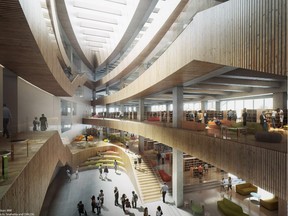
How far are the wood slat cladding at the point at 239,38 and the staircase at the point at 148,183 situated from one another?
33.7 ft

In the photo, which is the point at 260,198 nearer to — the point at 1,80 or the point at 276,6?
the point at 276,6

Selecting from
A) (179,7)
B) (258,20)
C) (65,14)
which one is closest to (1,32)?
(258,20)

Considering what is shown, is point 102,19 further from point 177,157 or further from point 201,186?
point 201,186

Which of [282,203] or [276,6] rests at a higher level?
[276,6]

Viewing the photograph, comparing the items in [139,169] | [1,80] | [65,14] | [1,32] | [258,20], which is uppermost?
[65,14]

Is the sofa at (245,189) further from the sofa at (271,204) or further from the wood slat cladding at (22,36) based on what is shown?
the wood slat cladding at (22,36)

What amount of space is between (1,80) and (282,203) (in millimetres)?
16374

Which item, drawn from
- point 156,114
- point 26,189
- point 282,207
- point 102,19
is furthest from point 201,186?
point 102,19

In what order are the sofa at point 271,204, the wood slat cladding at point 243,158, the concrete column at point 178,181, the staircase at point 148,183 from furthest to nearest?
1. the staircase at point 148,183
2. the concrete column at point 178,181
3. the sofa at point 271,204
4. the wood slat cladding at point 243,158

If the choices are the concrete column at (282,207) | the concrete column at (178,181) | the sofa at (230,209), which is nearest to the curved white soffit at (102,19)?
the concrete column at (178,181)

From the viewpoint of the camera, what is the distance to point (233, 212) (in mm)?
10039

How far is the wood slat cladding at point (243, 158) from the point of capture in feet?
15.9

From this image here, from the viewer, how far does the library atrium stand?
4590 mm

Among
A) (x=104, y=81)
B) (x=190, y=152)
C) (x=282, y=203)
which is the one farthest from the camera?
(x=104, y=81)
